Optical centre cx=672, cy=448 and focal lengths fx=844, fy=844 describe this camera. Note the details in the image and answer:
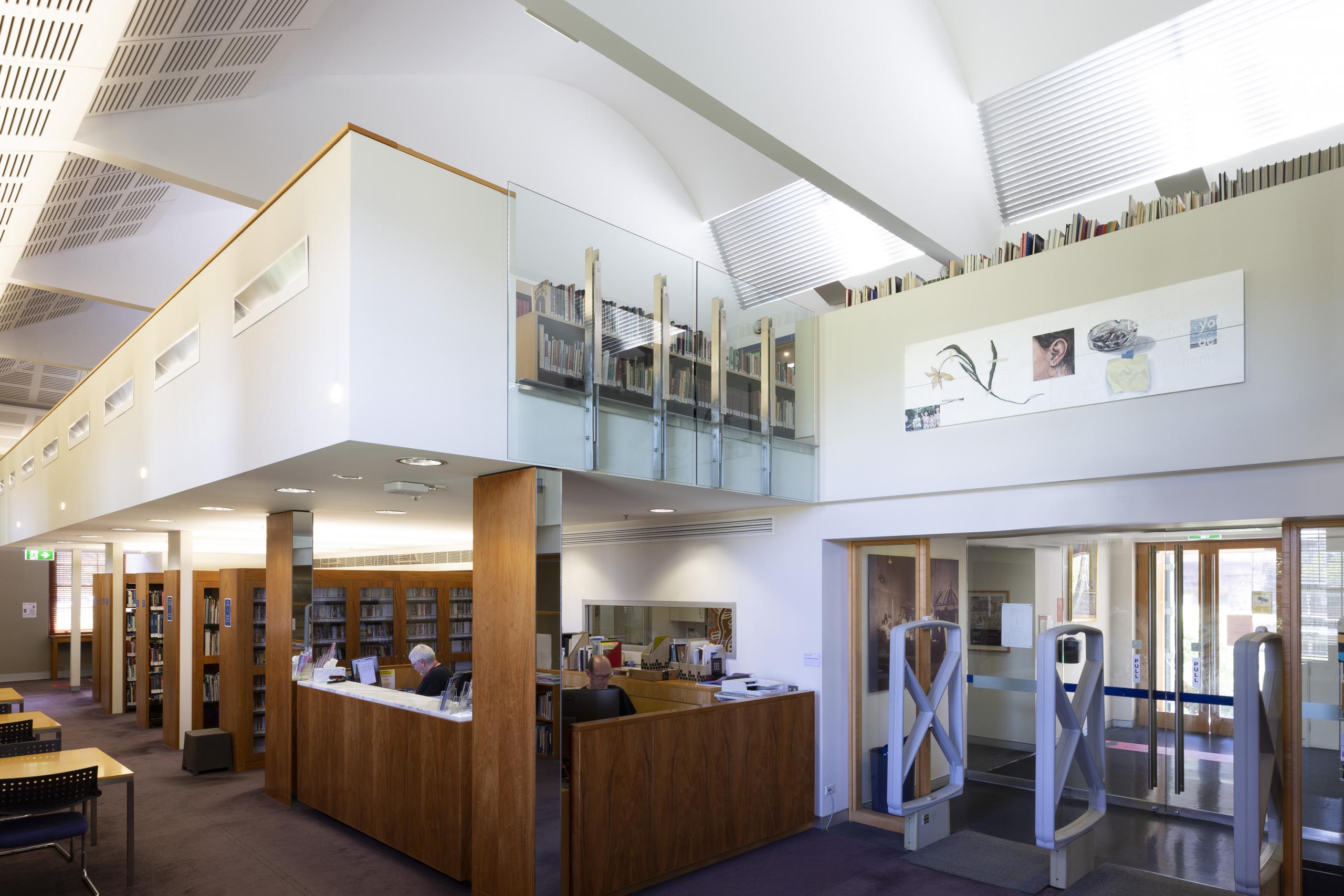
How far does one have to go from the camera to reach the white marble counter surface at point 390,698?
6371 mm

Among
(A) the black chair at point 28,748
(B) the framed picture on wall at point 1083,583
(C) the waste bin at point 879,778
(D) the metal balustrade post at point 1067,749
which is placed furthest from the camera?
(C) the waste bin at point 879,778

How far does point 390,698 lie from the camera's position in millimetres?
7246

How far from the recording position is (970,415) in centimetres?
692

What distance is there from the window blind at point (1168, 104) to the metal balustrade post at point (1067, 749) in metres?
5.19

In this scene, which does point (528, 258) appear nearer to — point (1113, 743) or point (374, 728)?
point (374, 728)

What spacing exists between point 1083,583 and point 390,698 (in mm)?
6220

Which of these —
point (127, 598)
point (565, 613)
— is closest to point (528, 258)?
point (565, 613)

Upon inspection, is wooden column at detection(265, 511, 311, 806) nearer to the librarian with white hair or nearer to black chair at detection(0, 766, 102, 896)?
the librarian with white hair

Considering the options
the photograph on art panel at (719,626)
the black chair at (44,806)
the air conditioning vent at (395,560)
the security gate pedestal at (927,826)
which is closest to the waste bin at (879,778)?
the security gate pedestal at (927,826)

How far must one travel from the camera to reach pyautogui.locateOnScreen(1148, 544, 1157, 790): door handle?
24.1 ft

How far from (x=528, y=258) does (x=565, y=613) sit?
628cm

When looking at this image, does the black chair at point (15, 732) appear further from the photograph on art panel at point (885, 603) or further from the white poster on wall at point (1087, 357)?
the white poster on wall at point (1087, 357)

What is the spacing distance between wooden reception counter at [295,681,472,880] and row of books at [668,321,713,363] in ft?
10.7

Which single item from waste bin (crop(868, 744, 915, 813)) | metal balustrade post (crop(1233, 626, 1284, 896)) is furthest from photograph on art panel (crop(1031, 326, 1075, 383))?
waste bin (crop(868, 744, 915, 813))
